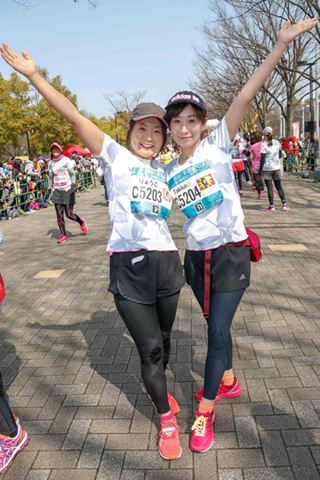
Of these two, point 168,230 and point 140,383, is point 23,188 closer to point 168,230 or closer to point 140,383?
point 140,383

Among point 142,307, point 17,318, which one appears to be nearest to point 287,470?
point 142,307

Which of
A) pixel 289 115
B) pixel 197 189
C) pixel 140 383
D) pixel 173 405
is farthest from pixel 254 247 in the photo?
pixel 289 115

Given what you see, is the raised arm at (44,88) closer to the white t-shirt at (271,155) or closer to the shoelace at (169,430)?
the shoelace at (169,430)

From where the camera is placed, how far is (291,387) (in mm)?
3029

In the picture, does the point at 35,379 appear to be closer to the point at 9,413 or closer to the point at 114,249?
the point at 9,413

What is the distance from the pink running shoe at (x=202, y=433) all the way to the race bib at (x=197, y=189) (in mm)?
1221

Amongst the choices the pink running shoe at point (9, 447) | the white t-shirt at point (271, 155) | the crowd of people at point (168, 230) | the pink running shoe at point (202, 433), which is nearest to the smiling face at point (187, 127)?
the crowd of people at point (168, 230)

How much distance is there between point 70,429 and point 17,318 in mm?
2315

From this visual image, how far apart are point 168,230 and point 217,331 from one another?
66cm

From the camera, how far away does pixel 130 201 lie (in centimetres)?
230

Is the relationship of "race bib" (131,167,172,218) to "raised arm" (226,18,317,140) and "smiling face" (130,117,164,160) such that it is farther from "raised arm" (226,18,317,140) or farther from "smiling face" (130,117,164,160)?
"raised arm" (226,18,317,140)

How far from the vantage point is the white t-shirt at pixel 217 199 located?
7.92ft

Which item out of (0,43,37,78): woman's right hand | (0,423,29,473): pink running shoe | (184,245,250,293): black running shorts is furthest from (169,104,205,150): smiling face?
(0,423,29,473): pink running shoe

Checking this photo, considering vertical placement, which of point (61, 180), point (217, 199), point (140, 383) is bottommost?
point (140, 383)
